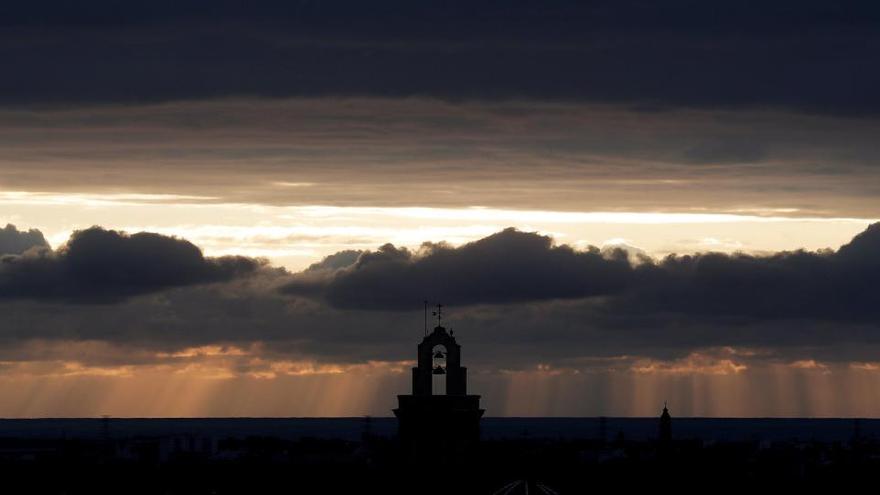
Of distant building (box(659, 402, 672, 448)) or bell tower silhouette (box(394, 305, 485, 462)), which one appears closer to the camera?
bell tower silhouette (box(394, 305, 485, 462))

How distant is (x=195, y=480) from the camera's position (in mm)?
105062

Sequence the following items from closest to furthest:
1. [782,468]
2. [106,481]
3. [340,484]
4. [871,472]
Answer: [340,484], [106,481], [871,472], [782,468]

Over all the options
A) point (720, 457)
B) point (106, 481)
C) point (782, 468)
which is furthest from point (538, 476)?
point (720, 457)

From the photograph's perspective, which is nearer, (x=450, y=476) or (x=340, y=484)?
(x=450, y=476)

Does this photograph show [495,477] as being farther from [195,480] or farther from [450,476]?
[450,476]

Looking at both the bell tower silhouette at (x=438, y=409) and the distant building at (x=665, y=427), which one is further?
the distant building at (x=665, y=427)

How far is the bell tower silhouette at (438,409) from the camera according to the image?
3002 inches

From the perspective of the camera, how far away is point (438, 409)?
250 ft

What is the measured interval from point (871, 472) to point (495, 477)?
3841 centimetres

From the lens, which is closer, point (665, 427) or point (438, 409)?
point (438, 409)

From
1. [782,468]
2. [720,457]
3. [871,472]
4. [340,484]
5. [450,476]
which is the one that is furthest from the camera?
[720,457]

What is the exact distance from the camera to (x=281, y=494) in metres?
82.1

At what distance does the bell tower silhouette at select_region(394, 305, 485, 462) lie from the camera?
76.2 m

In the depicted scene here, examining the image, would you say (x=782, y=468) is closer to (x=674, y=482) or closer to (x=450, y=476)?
(x=674, y=482)
